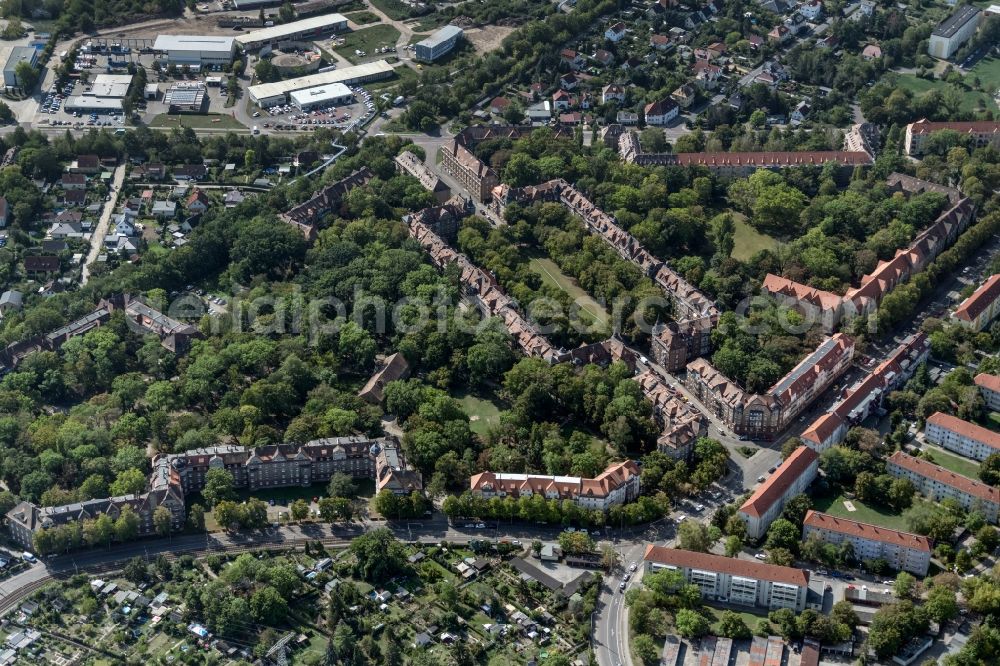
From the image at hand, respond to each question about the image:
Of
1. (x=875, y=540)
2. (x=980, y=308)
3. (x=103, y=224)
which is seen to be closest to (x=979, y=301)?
(x=980, y=308)

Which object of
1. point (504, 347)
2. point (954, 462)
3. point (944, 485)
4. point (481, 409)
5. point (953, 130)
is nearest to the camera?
point (944, 485)

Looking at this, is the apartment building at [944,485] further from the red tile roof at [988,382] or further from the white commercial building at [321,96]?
the white commercial building at [321,96]

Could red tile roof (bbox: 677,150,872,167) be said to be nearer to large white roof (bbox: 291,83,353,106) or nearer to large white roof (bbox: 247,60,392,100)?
large white roof (bbox: 291,83,353,106)

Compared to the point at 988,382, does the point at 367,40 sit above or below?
above

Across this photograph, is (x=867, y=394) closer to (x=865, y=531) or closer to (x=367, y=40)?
(x=865, y=531)

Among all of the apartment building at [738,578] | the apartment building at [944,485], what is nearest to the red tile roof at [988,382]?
the apartment building at [944,485]

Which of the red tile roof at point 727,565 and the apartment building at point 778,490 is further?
the apartment building at point 778,490
